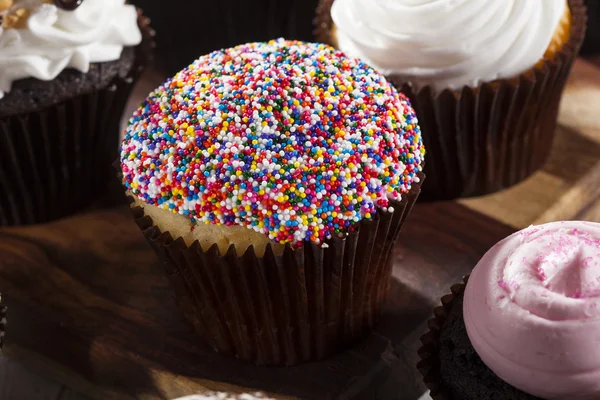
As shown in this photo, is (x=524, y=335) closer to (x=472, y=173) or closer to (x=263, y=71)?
(x=263, y=71)

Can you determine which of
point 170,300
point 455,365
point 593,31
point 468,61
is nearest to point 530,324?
point 455,365

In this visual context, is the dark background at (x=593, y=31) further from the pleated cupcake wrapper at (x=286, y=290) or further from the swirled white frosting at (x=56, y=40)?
the swirled white frosting at (x=56, y=40)

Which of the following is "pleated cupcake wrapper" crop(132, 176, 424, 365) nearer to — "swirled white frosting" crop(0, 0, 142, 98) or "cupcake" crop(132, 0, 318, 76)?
"swirled white frosting" crop(0, 0, 142, 98)

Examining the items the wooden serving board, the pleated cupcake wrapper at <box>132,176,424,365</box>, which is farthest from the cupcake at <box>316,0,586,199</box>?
the pleated cupcake wrapper at <box>132,176,424,365</box>

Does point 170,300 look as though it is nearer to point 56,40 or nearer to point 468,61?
point 56,40

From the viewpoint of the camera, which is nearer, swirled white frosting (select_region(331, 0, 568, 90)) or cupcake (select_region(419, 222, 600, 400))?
cupcake (select_region(419, 222, 600, 400))

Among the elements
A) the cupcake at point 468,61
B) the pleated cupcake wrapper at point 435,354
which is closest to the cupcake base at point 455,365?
the pleated cupcake wrapper at point 435,354
